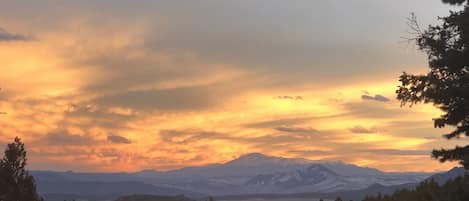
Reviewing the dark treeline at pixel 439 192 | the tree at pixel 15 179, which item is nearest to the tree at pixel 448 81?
the dark treeline at pixel 439 192

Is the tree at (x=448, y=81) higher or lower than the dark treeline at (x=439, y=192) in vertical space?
higher

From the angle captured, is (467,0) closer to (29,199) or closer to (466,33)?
(466,33)

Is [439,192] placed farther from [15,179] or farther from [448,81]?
[15,179]

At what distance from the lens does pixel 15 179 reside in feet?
131

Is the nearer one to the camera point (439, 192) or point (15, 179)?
point (439, 192)

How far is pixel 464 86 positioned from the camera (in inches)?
1013

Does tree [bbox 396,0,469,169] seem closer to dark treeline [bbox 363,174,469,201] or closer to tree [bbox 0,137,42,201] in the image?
dark treeline [bbox 363,174,469,201]

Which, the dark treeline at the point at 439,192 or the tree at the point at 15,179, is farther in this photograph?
the tree at the point at 15,179

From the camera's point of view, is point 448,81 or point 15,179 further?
point 15,179

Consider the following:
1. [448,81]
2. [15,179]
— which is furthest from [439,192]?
[15,179]

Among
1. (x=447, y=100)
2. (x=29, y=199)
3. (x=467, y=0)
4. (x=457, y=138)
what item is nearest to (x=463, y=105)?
(x=447, y=100)

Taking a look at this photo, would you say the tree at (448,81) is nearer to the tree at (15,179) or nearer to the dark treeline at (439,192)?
the dark treeline at (439,192)

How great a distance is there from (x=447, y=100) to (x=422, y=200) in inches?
196

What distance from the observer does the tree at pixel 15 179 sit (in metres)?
39.3
